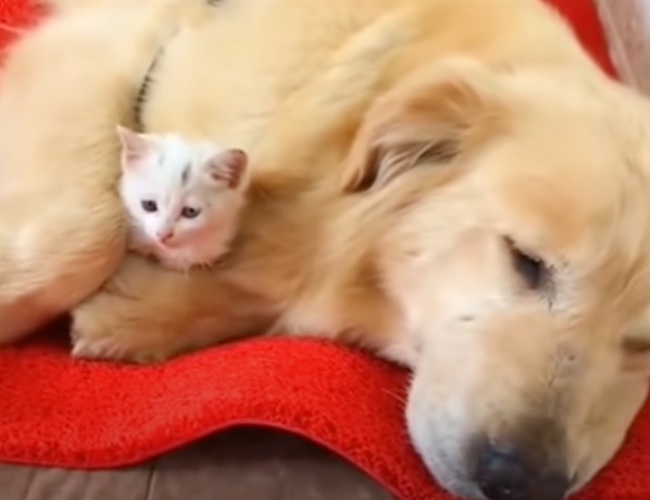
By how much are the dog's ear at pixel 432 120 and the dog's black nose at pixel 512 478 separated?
1.18 ft

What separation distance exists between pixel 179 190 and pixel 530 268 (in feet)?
1.44

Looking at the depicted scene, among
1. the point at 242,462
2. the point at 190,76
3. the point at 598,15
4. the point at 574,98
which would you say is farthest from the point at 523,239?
the point at 598,15

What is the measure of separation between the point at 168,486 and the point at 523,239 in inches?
16.9

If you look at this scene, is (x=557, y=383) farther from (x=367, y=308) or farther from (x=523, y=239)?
(x=367, y=308)

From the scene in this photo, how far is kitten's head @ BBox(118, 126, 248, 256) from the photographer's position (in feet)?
4.93

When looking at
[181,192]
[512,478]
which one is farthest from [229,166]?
[512,478]

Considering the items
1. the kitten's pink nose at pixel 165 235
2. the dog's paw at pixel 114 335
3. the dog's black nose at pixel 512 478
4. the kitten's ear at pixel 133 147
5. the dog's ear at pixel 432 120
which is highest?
the dog's ear at pixel 432 120

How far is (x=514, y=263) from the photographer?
131cm

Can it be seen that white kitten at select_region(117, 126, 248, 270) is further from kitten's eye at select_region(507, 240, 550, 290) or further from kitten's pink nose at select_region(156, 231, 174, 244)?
kitten's eye at select_region(507, 240, 550, 290)

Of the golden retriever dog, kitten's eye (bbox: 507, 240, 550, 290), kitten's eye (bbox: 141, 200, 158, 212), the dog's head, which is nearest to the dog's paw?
the golden retriever dog

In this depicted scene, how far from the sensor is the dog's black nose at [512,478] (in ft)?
3.96

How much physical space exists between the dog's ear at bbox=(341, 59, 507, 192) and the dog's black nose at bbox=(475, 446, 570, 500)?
359 mm

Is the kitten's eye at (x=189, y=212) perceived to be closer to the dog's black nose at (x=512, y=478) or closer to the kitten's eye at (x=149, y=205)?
the kitten's eye at (x=149, y=205)

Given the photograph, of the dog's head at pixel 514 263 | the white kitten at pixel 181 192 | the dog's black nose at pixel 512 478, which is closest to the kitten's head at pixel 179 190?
the white kitten at pixel 181 192
